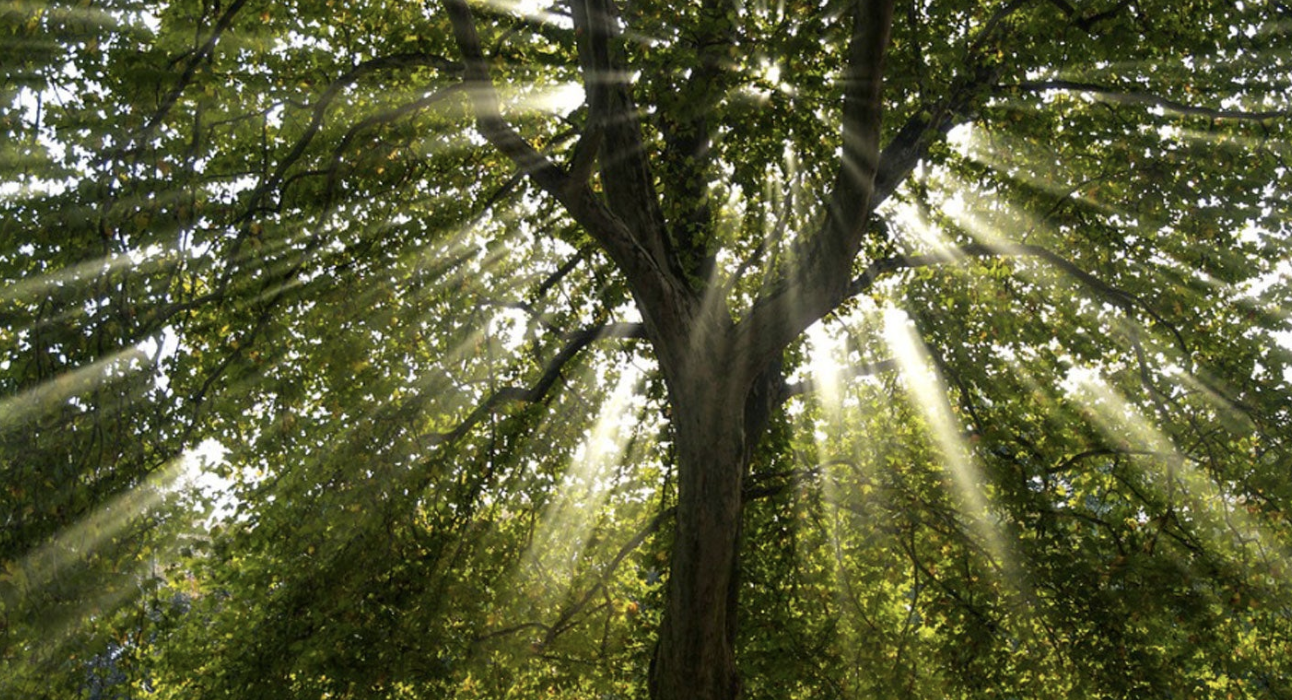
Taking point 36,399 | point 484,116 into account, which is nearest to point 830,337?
point 484,116

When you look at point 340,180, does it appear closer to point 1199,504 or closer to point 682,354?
point 682,354

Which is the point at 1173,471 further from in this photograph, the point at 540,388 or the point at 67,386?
the point at 67,386

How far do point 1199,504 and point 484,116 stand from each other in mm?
8004

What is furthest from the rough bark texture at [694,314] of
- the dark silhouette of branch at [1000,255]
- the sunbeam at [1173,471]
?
the sunbeam at [1173,471]

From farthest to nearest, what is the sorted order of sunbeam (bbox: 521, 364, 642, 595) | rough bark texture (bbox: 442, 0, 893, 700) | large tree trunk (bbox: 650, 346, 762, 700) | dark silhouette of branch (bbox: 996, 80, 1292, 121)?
sunbeam (bbox: 521, 364, 642, 595)
dark silhouette of branch (bbox: 996, 80, 1292, 121)
large tree trunk (bbox: 650, 346, 762, 700)
rough bark texture (bbox: 442, 0, 893, 700)

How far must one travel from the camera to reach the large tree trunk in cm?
685

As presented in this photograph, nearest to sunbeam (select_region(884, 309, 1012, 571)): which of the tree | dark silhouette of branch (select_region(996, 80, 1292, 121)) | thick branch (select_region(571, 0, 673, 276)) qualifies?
the tree

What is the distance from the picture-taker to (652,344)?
7.25 meters

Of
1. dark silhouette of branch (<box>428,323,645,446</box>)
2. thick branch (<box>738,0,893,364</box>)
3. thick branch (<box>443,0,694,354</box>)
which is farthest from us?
dark silhouette of branch (<box>428,323,645,446</box>)

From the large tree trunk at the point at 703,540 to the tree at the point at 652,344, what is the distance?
0.10ft

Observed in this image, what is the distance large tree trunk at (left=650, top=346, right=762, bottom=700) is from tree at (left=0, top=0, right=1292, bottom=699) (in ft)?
0.10

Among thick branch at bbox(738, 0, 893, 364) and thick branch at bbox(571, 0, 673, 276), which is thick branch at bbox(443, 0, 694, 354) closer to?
thick branch at bbox(571, 0, 673, 276)

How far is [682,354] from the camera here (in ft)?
22.9

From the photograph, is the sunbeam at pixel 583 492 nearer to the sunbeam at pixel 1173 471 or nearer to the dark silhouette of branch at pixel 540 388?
the dark silhouette of branch at pixel 540 388
